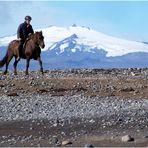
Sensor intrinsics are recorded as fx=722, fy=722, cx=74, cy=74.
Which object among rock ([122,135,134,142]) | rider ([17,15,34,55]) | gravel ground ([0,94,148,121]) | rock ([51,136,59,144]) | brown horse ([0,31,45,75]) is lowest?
rock ([51,136,59,144])

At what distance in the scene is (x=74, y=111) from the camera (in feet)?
77.7

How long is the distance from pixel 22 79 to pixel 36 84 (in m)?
1.91

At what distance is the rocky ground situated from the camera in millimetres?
18094

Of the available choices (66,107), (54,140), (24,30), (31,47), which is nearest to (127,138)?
(54,140)

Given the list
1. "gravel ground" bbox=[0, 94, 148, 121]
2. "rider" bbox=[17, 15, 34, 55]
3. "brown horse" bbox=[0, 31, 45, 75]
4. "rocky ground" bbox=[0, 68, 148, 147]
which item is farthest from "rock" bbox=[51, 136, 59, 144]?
"brown horse" bbox=[0, 31, 45, 75]

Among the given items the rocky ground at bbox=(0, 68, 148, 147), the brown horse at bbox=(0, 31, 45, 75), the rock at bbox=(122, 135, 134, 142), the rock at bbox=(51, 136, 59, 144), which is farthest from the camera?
the brown horse at bbox=(0, 31, 45, 75)

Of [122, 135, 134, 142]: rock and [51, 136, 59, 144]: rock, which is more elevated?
[122, 135, 134, 142]: rock

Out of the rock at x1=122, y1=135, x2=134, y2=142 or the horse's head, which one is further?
the horse's head

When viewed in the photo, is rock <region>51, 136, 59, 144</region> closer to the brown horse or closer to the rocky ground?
the rocky ground

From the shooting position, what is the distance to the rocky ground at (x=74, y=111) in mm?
18094

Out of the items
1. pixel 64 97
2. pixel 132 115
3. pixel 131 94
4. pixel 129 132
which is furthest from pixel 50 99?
pixel 129 132

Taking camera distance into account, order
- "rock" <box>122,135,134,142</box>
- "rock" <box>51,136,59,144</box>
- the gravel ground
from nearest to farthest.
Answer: "rock" <box>122,135,134,142</box>
"rock" <box>51,136,59,144</box>
the gravel ground

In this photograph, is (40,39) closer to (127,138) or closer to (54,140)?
(54,140)

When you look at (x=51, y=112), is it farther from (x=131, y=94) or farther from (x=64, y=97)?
(x=131, y=94)
